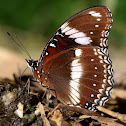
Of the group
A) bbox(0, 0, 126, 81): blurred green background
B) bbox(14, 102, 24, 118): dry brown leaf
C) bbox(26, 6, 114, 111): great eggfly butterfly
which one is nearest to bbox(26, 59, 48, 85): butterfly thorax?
bbox(26, 6, 114, 111): great eggfly butterfly

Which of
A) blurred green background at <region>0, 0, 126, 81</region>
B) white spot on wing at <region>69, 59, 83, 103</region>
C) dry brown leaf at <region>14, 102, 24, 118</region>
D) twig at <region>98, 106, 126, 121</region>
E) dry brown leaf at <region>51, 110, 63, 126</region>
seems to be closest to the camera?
dry brown leaf at <region>14, 102, 24, 118</region>

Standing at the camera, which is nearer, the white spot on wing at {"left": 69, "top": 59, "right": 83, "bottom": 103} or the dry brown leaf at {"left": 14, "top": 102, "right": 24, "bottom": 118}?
the dry brown leaf at {"left": 14, "top": 102, "right": 24, "bottom": 118}

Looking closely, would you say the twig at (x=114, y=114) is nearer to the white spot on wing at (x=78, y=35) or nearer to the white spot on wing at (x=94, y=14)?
the white spot on wing at (x=78, y=35)

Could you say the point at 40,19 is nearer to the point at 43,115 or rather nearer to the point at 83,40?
the point at 83,40

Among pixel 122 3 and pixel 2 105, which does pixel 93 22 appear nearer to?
pixel 2 105

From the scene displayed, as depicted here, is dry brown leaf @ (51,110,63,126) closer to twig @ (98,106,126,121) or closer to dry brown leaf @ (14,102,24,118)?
dry brown leaf @ (14,102,24,118)
